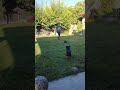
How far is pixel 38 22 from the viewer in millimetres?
4152

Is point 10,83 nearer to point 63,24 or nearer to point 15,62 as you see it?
point 15,62

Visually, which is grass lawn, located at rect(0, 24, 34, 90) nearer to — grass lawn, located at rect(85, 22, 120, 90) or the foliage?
the foliage

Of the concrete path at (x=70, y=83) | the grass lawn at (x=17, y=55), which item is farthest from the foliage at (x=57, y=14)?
the concrete path at (x=70, y=83)

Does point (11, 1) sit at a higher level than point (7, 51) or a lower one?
higher

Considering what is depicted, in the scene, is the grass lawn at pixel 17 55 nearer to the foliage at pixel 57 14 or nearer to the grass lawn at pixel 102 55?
the foliage at pixel 57 14

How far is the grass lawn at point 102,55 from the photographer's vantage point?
4.21m

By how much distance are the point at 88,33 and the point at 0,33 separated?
1275 mm

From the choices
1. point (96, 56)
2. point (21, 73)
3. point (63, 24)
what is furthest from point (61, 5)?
point (21, 73)

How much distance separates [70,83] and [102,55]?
614 millimetres

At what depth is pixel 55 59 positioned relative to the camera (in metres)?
4.22

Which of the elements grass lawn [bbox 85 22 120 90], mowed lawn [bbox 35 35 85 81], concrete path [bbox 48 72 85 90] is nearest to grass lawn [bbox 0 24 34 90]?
mowed lawn [bbox 35 35 85 81]

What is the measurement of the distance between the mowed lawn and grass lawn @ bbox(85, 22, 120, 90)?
0.47 feet

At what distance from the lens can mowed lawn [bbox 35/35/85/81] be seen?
420 centimetres

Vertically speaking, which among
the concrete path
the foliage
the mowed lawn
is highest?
the foliage
